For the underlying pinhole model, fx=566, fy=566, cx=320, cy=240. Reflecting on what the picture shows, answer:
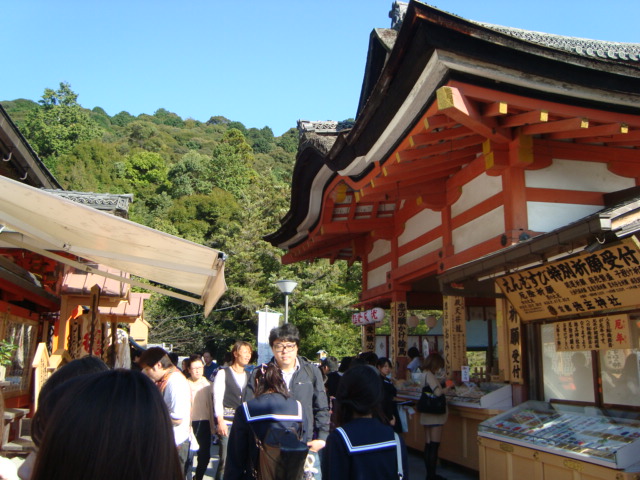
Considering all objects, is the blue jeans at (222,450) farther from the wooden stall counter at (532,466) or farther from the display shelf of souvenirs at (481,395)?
the display shelf of souvenirs at (481,395)

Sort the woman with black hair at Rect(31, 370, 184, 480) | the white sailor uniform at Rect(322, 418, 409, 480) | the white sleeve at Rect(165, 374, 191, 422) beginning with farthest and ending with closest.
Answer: the white sleeve at Rect(165, 374, 191, 422), the white sailor uniform at Rect(322, 418, 409, 480), the woman with black hair at Rect(31, 370, 184, 480)

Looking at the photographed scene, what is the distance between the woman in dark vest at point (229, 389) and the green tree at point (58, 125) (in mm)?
66815

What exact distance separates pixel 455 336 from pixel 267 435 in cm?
579

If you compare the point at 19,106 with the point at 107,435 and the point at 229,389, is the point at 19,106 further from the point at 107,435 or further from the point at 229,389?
the point at 107,435

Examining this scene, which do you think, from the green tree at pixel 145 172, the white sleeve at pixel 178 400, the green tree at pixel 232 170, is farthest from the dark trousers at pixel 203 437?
the green tree at pixel 145 172

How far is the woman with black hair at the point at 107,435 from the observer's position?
1157 mm

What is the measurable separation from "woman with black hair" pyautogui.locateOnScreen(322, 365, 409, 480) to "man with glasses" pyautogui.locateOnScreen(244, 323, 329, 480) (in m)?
1.41

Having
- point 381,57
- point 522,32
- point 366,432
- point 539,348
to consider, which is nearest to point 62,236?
point 366,432

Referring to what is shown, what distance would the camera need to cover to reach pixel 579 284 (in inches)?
225

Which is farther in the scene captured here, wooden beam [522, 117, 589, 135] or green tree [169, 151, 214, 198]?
green tree [169, 151, 214, 198]

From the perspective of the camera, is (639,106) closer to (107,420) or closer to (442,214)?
(442,214)

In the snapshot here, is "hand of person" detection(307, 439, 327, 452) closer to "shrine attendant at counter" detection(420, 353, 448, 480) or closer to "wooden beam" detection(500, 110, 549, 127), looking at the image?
"shrine attendant at counter" detection(420, 353, 448, 480)

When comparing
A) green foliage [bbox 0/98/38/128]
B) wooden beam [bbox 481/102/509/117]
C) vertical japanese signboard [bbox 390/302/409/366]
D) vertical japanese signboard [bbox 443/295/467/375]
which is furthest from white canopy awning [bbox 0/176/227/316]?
green foliage [bbox 0/98/38/128]

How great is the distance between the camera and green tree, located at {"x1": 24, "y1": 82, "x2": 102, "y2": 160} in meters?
67.2
